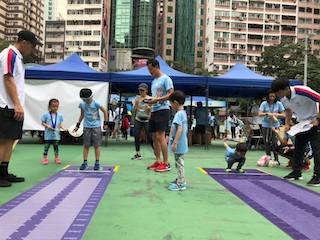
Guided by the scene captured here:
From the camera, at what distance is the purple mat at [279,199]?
396cm

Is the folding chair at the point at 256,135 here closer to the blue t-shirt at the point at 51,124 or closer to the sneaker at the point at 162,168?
the sneaker at the point at 162,168

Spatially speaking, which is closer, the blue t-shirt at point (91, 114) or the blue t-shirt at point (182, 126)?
the blue t-shirt at point (182, 126)

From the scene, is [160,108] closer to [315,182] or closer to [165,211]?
[315,182]

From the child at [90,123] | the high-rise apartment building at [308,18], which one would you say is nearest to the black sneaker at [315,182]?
the child at [90,123]

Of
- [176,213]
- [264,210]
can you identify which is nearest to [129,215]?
[176,213]

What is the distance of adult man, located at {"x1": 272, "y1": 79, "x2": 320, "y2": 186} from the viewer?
6.41 metres

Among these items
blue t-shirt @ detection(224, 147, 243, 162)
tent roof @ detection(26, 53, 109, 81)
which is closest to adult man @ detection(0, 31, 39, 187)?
blue t-shirt @ detection(224, 147, 243, 162)

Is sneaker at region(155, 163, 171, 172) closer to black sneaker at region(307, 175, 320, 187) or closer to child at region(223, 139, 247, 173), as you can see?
child at region(223, 139, 247, 173)

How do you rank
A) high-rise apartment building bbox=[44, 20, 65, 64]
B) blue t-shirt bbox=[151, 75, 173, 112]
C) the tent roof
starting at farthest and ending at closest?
high-rise apartment building bbox=[44, 20, 65, 64], the tent roof, blue t-shirt bbox=[151, 75, 173, 112]

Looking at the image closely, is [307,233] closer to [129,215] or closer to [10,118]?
[129,215]

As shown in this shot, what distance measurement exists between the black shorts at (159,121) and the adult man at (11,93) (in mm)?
2435

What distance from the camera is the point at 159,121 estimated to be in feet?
23.7

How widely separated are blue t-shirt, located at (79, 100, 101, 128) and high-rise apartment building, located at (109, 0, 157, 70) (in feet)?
398

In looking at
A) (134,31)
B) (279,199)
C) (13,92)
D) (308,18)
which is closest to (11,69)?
(13,92)
